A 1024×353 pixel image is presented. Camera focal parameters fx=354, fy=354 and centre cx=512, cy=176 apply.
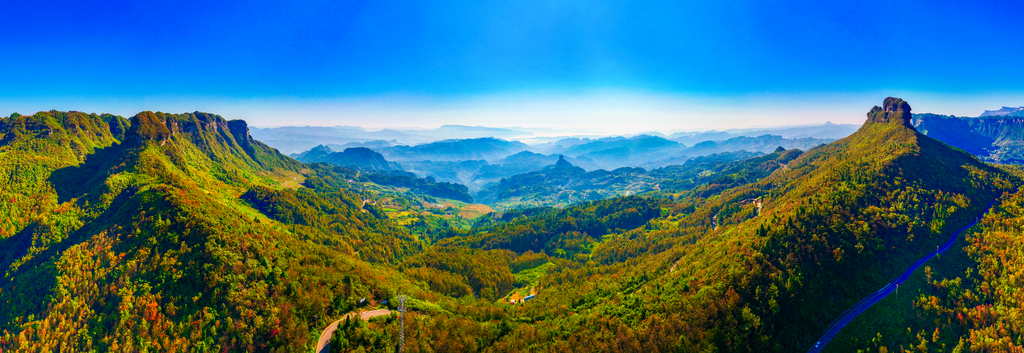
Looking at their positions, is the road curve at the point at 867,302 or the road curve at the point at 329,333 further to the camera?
the road curve at the point at 867,302

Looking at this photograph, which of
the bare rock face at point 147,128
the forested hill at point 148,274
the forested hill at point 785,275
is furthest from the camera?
the bare rock face at point 147,128

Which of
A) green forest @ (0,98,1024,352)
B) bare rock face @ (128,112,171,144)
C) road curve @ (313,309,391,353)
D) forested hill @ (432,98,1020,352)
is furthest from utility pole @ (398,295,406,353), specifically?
bare rock face @ (128,112,171,144)

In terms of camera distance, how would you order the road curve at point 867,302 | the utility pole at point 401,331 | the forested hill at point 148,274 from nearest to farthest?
the utility pole at point 401,331 → the forested hill at point 148,274 → the road curve at point 867,302

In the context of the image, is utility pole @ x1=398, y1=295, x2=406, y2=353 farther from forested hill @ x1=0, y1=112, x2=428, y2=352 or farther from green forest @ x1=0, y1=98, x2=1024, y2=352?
forested hill @ x1=0, y1=112, x2=428, y2=352

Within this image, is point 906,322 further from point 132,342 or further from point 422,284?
point 132,342

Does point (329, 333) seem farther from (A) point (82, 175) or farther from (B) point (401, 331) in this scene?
(A) point (82, 175)

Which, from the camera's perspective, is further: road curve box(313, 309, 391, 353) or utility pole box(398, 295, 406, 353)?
road curve box(313, 309, 391, 353)

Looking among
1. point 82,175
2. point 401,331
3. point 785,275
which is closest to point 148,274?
point 401,331

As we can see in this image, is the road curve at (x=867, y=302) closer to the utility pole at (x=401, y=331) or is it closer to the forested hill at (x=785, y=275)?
the forested hill at (x=785, y=275)

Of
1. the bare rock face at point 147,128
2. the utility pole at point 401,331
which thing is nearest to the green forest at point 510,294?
the utility pole at point 401,331
